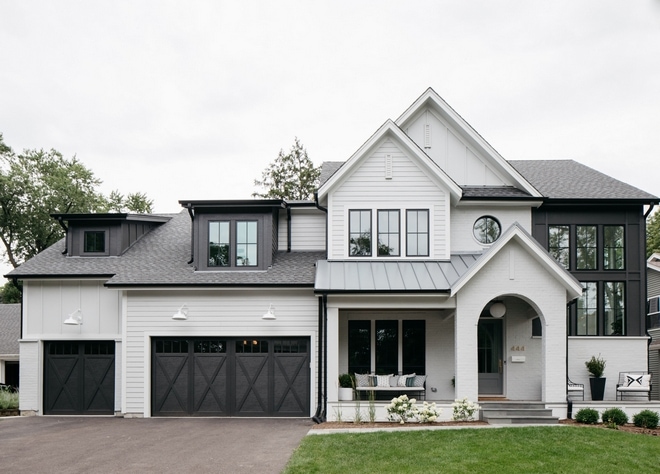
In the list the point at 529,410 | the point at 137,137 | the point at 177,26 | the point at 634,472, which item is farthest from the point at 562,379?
the point at 137,137

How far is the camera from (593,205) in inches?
718

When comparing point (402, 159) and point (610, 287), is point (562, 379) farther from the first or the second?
point (402, 159)

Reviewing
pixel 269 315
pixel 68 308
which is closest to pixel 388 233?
pixel 269 315

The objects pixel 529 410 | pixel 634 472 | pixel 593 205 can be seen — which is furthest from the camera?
pixel 593 205

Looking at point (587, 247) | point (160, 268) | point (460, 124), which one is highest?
point (460, 124)

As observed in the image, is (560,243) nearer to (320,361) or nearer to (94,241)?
(320,361)

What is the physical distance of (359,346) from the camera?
17.9 m

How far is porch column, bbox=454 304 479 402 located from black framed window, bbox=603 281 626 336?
5.06 metres

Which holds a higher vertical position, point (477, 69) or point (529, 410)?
point (477, 69)

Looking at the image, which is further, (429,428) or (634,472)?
(429,428)

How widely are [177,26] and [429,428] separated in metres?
11.2

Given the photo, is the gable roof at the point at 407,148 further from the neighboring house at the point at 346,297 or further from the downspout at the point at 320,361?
the downspout at the point at 320,361

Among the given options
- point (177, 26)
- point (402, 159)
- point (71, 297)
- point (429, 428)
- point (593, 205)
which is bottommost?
point (429, 428)

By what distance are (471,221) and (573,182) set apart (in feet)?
12.6
